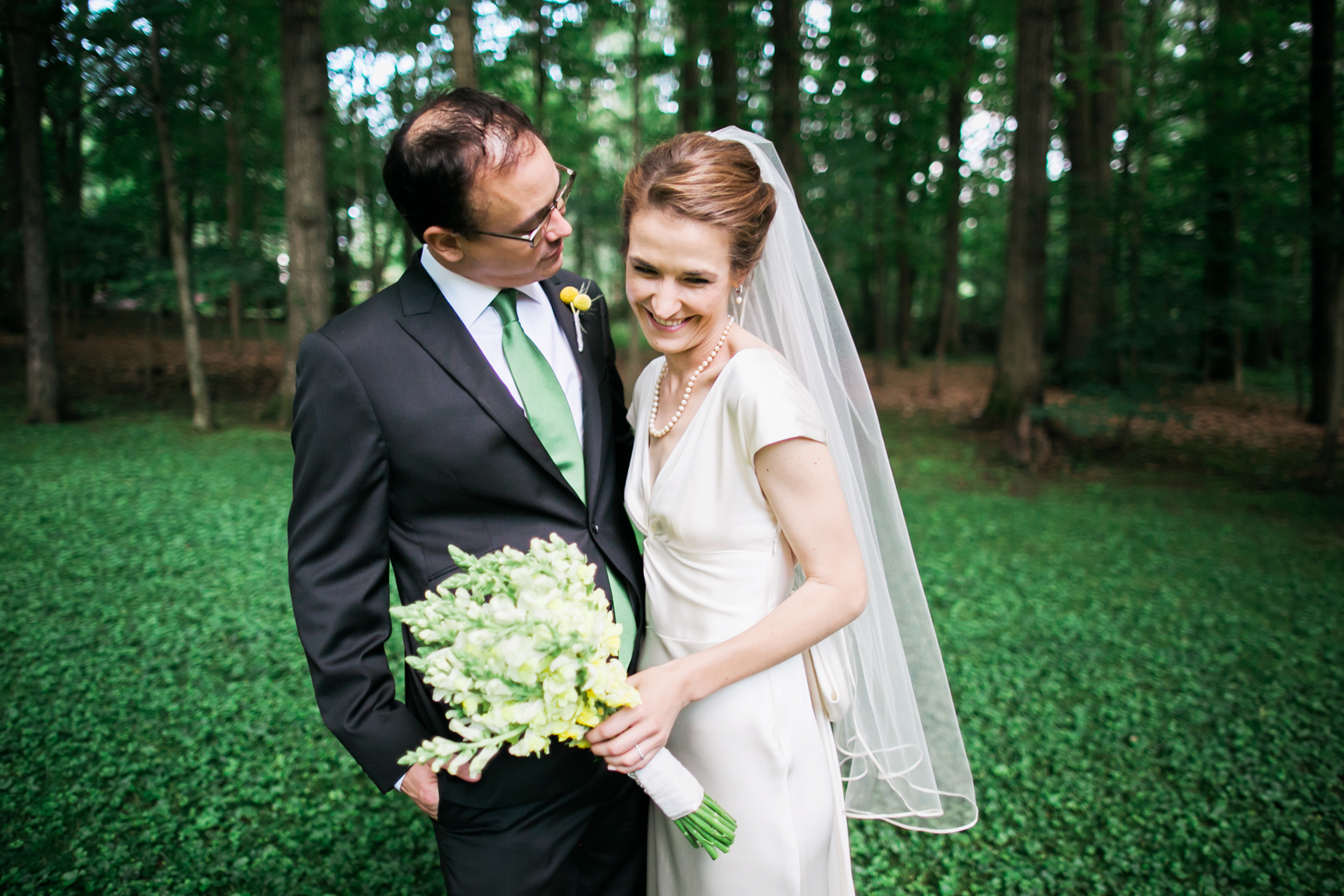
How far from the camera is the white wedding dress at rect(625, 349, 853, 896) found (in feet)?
5.66

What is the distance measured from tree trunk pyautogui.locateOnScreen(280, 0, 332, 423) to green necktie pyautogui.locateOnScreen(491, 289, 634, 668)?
7663 mm

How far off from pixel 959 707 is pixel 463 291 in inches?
151

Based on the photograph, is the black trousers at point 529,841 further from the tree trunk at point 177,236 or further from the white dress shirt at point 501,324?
the tree trunk at point 177,236

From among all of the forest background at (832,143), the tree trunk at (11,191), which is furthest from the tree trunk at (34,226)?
the tree trunk at (11,191)

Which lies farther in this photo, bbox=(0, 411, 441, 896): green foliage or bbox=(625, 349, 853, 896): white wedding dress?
bbox=(0, 411, 441, 896): green foliage

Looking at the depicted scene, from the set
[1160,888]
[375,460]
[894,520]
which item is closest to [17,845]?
[375,460]

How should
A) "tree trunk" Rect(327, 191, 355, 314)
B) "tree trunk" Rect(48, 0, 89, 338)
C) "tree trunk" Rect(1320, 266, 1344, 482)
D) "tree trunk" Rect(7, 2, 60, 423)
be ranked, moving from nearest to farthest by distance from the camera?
"tree trunk" Rect(1320, 266, 1344, 482), "tree trunk" Rect(48, 0, 89, 338), "tree trunk" Rect(7, 2, 60, 423), "tree trunk" Rect(327, 191, 355, 314)

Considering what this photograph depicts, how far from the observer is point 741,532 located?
1737mm

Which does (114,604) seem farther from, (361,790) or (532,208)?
(532,208)

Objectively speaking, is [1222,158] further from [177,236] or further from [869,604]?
[177,236]

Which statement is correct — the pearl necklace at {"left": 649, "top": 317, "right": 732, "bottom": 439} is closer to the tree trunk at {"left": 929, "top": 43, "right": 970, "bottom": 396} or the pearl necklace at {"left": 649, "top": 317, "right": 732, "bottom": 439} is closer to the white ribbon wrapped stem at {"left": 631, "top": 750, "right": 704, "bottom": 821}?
the white ribbon wrapped stem at {"left": 631, "top": 750, "right": 704, "bottom": 821}

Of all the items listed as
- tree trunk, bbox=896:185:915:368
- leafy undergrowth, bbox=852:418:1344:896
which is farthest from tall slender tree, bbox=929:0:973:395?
leafy undergrowth, bbox=852:418:1344:896

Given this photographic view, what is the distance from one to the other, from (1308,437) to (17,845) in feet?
48.1

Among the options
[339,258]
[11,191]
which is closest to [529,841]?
[11,191]
